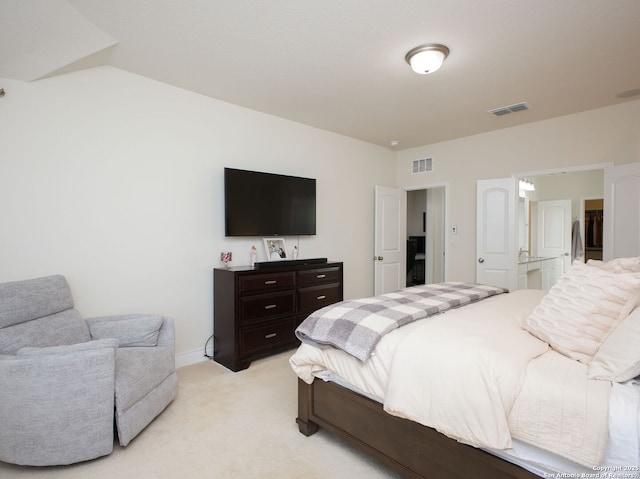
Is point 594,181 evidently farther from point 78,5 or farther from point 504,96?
point 78,5

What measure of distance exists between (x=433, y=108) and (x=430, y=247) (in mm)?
3019

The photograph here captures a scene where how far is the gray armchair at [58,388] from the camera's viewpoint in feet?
5.63

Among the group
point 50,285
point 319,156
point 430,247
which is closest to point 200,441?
point 50,285

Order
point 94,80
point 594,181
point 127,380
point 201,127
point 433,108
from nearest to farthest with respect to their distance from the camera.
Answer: point 127,380 < point 94,80 < point 201,127 < point 433,108 < point 594,181

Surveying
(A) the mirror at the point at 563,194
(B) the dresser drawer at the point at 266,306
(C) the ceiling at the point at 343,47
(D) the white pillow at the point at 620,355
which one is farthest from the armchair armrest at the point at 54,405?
(A) the mirror at the point at 563,194

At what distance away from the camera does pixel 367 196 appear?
5.15 m

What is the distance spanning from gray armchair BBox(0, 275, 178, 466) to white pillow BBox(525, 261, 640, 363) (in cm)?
222

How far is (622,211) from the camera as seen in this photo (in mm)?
3465

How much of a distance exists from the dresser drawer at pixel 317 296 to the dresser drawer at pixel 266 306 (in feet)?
0.41

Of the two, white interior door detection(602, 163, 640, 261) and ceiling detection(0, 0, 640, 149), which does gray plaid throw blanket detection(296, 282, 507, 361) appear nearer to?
ceiling detection(0, 0, 640, 149)

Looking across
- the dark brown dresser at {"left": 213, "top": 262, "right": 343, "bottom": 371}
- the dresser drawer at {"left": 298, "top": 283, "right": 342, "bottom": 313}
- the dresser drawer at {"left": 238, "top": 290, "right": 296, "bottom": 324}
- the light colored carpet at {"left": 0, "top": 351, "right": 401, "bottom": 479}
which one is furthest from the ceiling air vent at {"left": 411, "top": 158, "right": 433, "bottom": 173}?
the light colored carpet at {"left": 0, "top": 351, "right": 401, "bottom": 479}

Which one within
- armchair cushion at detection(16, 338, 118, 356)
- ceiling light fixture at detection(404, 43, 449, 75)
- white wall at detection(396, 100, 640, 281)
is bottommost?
armchair cushion at detection(16, 338, 118, 356)

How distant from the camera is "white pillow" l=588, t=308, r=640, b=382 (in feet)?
3.77

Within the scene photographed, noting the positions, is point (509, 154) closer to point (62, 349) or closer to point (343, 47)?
point (343, 47)
